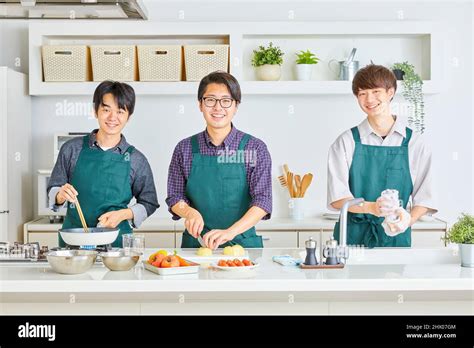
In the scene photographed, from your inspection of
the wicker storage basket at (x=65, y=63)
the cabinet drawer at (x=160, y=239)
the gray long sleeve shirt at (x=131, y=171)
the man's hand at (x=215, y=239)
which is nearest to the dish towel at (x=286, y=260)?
the man's hand at (x=215, y=239)

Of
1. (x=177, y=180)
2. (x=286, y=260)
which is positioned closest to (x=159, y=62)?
(x=177, y=180)

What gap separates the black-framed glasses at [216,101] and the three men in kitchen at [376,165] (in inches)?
25.5

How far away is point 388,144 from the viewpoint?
377 centimetres

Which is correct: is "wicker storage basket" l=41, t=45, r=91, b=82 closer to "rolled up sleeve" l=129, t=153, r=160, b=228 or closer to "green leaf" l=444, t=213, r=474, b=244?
"rolled up sleeve" l=129, t=153, r=160, b=228

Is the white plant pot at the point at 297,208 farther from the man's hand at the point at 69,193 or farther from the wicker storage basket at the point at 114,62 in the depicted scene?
the man's hand at the point at 69,193

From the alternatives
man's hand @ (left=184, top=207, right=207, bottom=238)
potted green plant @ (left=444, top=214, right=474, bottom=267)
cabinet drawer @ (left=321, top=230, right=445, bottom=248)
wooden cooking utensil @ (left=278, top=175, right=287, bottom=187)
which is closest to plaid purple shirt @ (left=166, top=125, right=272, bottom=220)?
man's hand @ (left=184, top=207, right=207, bottom=238)

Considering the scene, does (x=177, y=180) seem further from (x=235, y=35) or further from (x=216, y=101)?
(x=235, y=35)

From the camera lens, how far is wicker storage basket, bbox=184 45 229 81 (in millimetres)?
5082

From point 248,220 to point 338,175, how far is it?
2.03 ft

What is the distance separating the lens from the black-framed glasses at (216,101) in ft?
11.6

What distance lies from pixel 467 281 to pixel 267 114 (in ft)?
10.00
